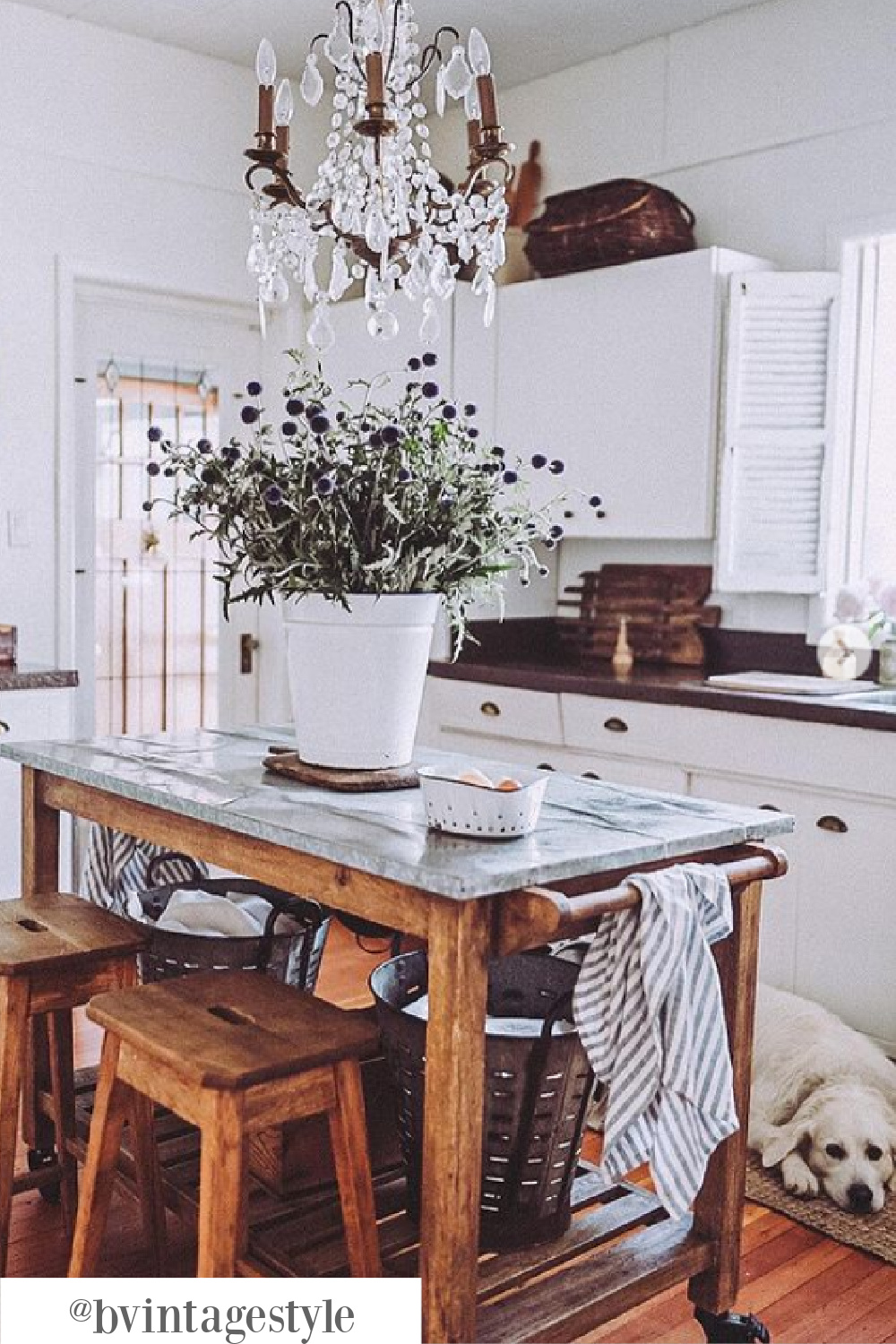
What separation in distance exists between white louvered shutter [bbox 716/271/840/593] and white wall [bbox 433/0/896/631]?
20 centimetres

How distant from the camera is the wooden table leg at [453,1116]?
5.70ft

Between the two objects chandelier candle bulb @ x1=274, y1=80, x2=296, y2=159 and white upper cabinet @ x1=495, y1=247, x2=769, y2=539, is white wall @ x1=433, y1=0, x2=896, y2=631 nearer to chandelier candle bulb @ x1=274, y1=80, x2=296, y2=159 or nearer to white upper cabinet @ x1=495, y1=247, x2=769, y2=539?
white upper cabinet @ x1=495, y1=247, x2=769, y2=539

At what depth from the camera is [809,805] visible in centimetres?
348

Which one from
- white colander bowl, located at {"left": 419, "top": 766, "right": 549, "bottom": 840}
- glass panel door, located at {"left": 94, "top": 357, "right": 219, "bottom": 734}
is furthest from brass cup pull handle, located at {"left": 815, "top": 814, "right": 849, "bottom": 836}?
glass panel door, located at {"left": 94, "top": 357, "right": 219, "bottom": 734}

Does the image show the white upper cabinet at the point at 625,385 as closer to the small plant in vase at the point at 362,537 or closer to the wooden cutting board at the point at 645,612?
the wooden cutting board at the point at 645,612

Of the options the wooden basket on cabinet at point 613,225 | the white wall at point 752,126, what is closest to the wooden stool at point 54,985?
the white wall at point 752,126

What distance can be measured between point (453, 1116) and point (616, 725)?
229cm

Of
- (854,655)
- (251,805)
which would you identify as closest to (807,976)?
(854,655)

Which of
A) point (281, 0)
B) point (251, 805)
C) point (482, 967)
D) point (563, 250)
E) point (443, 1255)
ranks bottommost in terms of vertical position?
point (443, 1255)

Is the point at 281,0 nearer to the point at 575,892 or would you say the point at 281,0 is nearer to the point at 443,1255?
the point at 575,892

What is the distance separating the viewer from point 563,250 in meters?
4.41

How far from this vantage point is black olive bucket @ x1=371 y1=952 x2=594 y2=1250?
6.74 ft

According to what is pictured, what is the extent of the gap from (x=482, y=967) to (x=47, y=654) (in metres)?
3.17

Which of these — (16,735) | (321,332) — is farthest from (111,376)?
(321,332)
